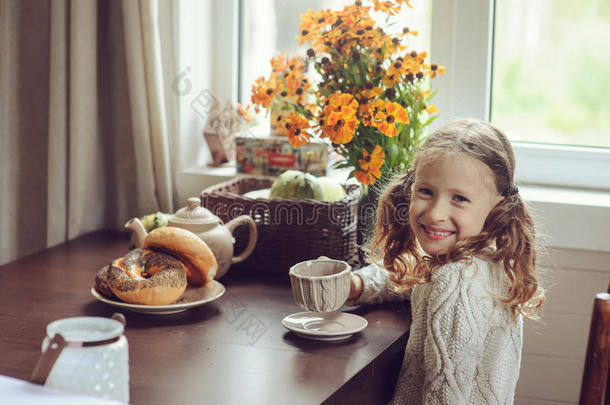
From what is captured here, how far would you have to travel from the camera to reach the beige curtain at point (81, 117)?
71.7 inches

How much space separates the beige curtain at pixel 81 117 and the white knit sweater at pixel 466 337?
0.90m

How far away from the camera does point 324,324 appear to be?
1264mm

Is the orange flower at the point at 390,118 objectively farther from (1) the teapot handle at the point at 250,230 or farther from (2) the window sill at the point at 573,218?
(2) the window sill at the point at 573,218

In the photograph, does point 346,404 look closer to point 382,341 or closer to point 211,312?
point 382,341

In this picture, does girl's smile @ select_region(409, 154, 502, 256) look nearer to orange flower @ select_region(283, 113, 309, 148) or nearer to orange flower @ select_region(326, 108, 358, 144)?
orange flower @ select_region(326, 108, 358, 144)

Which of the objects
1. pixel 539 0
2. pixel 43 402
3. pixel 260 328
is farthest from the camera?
pixel 539 0

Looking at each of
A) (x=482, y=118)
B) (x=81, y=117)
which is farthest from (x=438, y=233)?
(x=81, y=117)

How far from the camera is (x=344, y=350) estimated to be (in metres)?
1.18

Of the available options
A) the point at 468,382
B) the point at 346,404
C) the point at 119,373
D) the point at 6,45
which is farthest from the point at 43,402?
the point at 6,45

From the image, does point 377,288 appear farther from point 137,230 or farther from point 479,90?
point 479,90

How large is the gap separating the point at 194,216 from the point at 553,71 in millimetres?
952

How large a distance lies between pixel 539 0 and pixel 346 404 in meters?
1.15

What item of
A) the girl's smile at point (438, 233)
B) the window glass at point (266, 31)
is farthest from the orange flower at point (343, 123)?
the window glass at point (266, 31)

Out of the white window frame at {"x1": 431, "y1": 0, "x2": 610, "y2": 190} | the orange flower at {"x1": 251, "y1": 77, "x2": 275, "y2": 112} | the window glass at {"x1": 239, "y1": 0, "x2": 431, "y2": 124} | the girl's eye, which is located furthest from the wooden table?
the window glass at {"x1": 239, "y1": 0, "x2": 431, "y2": 124}
